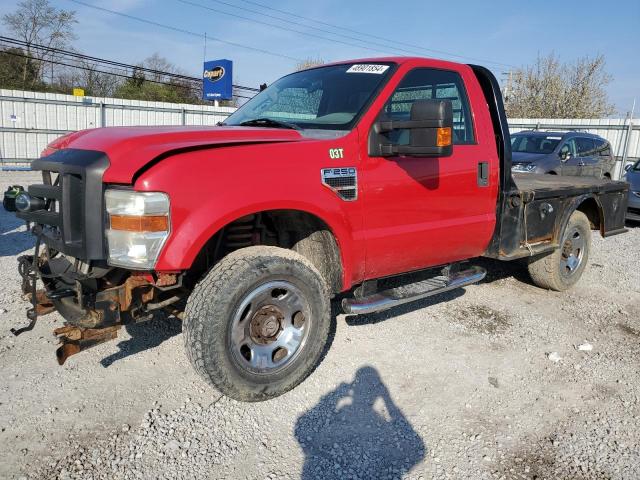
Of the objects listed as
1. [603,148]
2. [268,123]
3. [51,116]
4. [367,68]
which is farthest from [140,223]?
[51,116]

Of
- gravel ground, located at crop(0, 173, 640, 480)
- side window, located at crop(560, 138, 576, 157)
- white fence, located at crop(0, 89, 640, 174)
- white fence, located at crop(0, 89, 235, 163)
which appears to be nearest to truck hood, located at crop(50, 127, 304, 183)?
gravel ground, located at crop(0, 173, 640, 480)

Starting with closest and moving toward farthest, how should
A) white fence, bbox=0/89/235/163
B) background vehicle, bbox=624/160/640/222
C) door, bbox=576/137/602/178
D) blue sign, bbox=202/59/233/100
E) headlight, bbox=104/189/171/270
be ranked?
headlight, bbox=104/189/171/270 → background vehicle, bbox=624/160/640/222 → door, bbox=576/137/602/178 → white fence, bbox=0/89/235/163 → blue sign, bbox=202/59/233/100

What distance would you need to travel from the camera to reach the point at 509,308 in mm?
4930

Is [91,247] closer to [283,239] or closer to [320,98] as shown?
[283,239]

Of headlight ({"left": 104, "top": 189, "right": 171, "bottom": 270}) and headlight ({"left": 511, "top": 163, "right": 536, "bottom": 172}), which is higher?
headlight ({"left": 511, "top": 163, "right": 536, "bottom": 172})

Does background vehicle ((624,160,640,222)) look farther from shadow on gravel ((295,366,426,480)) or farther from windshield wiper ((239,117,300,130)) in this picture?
shadow on gravel ((295,366,426,480))

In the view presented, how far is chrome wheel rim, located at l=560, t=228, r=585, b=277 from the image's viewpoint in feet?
17.9

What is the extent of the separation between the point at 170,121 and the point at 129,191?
17.3 metres

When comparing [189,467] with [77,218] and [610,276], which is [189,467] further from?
[610,276]

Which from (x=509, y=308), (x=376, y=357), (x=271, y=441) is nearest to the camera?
(x=271, y=441)

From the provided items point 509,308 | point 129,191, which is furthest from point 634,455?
point 129,191

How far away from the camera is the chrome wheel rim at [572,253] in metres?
5.46

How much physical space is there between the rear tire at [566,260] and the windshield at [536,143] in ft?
21.5

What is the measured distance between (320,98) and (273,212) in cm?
113
